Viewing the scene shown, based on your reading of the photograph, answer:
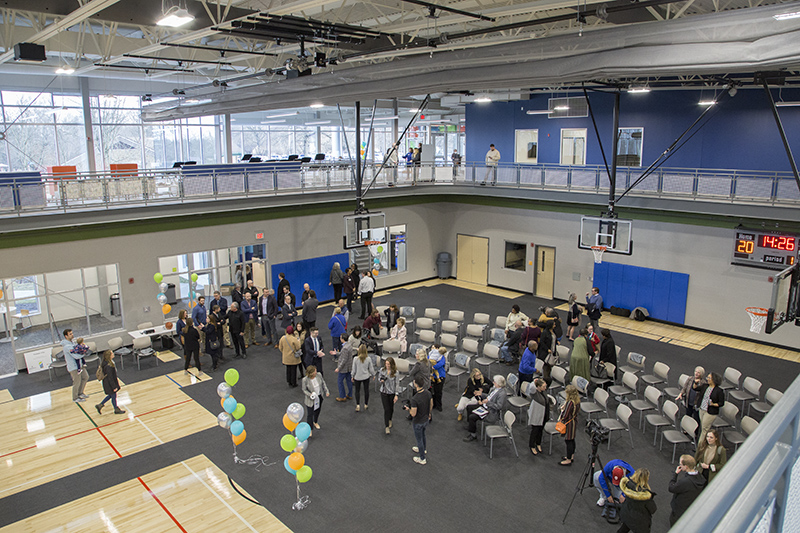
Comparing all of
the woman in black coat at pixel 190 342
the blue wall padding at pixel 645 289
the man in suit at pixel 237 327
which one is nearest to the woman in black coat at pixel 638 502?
the woman in black coat at pixel 190 342

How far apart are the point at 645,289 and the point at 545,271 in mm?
4333

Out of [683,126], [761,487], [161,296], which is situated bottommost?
[161,296]

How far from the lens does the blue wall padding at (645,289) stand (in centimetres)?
2036

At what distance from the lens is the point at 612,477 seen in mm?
9070

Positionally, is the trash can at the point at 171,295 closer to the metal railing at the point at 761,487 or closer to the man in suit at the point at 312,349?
the man in suit at the point at 312,349

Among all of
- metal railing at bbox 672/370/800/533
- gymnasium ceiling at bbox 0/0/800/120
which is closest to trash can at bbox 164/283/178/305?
gymnasium ceiling at bbox 0/0/800/120

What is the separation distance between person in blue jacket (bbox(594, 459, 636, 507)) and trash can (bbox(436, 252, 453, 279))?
59.8ft

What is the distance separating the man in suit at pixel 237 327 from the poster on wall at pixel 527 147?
15474mm

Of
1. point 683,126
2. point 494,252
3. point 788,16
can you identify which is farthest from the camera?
point 494,252

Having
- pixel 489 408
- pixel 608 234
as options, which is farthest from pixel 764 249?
pixel 489 408

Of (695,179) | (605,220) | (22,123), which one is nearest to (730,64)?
(605,220)

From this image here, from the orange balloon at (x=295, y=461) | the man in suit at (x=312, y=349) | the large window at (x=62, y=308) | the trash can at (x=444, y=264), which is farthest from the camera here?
the trash can at (x=444, y=264)

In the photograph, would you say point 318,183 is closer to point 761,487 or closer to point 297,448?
point 297,448

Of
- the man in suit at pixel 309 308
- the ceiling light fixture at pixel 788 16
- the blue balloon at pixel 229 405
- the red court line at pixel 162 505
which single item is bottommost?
the red court line at pixel 162 505
